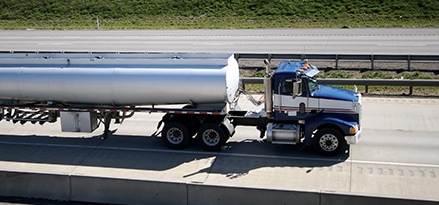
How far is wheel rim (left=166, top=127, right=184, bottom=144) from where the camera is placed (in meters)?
15.8

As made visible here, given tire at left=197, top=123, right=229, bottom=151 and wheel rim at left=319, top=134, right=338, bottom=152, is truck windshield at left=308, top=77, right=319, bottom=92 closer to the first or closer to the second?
Result: wheel rim at left=319, top=134, right=338, bottom=152

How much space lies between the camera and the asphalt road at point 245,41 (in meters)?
30.7

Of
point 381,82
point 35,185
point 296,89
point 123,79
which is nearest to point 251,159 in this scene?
point 296,89

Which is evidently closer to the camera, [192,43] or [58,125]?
[58,125]

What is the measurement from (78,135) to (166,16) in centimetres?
2846

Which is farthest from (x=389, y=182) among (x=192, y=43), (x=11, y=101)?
(x=192, y=43)

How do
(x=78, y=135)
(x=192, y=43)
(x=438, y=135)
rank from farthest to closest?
(x=192, y=43) < (x=78, y=135) < (x=438, y=135)

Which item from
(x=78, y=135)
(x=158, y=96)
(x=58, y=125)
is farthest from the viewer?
(x=58, y=125)

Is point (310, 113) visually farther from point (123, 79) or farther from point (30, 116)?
point (30, 116)

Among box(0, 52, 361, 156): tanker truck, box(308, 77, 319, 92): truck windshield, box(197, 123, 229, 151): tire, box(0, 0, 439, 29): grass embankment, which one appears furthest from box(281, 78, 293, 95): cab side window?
box(0, 0, 439, 29): grass embankment

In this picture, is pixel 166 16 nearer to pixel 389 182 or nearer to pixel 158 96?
pixel 158 96

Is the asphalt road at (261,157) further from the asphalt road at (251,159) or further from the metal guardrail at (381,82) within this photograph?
the metal guardrail at (381,82)

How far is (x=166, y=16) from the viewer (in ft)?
148

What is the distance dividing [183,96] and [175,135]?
125 centimetres
